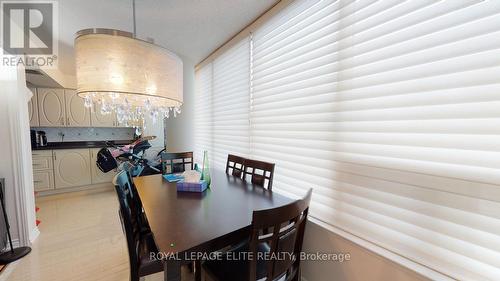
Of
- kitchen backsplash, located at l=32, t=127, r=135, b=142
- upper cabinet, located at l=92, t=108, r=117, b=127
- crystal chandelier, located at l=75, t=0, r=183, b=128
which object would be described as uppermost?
crystal chandelier, located at l=75, t=0, r=183, b=128

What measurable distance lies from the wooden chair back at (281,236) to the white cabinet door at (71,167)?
174 inches

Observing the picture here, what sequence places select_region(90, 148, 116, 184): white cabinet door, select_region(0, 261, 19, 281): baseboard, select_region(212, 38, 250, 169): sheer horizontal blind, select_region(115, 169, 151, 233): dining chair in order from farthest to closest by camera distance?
select_region(90, 148, 116, 184): white cabinet door < select_region(212, 38, 250, 169): sheer horizontal blind < select_region(0, 261, 19, 281): baseboard < select_region(115, 169, 151, 233): dining chair

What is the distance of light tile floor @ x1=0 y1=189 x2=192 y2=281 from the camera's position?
5.67 feet

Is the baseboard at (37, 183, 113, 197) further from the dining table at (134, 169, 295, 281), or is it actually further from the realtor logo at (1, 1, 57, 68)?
the dining table at (134, 169, 295, 281)

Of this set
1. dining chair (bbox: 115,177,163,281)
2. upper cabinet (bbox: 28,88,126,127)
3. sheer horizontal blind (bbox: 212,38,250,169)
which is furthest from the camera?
upper cabinet (bbox: 28,88,126,127)

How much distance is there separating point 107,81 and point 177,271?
114cm

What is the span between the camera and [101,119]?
4.21 meters

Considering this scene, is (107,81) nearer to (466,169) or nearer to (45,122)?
(466,169)

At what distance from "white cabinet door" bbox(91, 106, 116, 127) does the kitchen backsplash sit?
1.22ft

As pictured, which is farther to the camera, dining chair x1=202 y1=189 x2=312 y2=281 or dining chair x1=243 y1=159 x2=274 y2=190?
dining chair x1=243 y1=159 x2=274 y2=190

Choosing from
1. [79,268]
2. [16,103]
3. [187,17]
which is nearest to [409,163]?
[187,17]

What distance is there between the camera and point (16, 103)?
2.00m

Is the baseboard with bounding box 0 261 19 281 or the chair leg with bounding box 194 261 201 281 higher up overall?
the chair leg with bounding box 194 261 201 281

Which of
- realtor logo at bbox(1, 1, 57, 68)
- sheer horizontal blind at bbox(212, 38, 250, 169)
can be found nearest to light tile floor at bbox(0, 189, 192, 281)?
sheer horizontal blind at bbox(212, 38, 250, 169)
